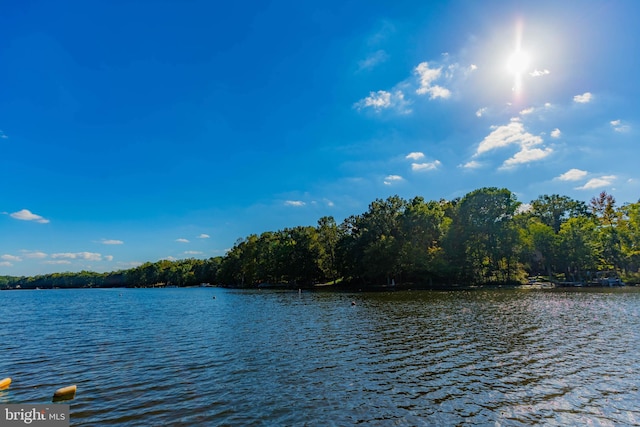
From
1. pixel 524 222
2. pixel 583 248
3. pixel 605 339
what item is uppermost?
pixel 524 222

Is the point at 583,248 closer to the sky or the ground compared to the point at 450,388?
closer to the sky

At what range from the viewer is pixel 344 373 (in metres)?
17.4

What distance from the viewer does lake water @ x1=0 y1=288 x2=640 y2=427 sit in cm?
1237

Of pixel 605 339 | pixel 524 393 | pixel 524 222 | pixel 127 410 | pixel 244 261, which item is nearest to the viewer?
pixel 127 410

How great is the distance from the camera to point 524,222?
335ft

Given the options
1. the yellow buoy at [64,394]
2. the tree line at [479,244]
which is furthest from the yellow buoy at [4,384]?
the tree line at [479,244]

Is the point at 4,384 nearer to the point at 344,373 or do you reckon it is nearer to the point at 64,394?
the point at 64,394

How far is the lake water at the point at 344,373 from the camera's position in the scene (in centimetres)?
1237

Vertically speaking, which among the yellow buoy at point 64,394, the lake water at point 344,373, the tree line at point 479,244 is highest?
the tree line at point 479,244

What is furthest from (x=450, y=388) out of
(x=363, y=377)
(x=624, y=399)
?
(x=624, y=399)

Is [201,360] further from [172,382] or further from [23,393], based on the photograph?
[23,393]

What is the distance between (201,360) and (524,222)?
106 meters

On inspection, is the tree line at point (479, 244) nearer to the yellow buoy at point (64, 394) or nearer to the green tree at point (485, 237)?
the green tree at point (485, 237)

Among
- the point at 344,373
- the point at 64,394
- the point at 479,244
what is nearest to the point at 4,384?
the point at 64,394
